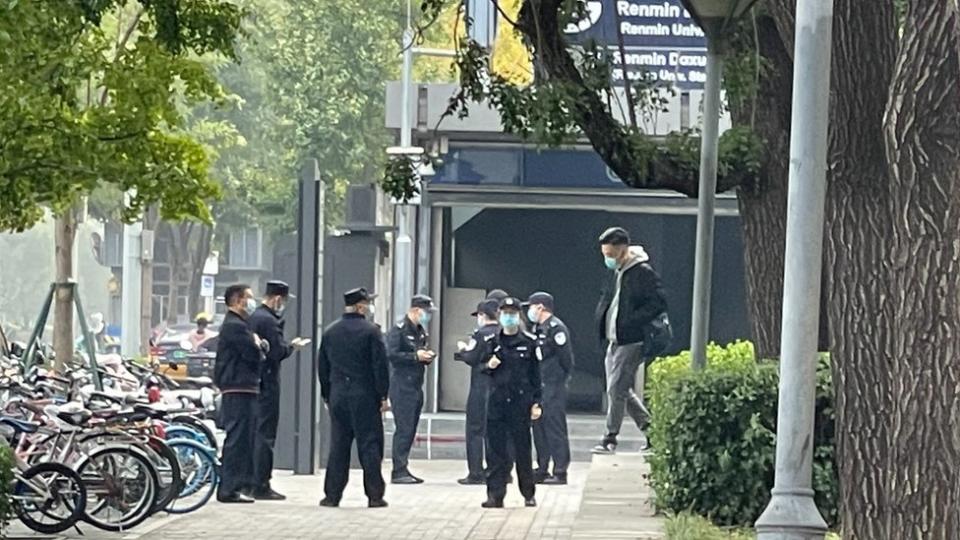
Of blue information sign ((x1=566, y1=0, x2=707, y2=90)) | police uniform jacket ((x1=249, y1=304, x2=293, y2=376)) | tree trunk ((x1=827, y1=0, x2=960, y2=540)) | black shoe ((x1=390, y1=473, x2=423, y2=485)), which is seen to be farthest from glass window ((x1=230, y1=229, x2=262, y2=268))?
tree trunk ((x1=827, y1=0, x2=960, y2=540))

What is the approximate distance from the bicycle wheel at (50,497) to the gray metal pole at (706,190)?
4644 mm

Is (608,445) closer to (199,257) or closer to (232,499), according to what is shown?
(232,499)

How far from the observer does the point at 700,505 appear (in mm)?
12039

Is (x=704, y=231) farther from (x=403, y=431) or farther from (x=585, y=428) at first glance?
(x=585, y=428)

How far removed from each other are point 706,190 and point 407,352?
879cm

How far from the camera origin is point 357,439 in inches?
698

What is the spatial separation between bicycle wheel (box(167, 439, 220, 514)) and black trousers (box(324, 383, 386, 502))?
105cm

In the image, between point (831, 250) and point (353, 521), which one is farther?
point (353, 521)

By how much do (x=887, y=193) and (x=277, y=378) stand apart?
9.67m

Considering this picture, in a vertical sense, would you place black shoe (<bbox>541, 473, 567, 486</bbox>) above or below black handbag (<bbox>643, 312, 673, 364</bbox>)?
below

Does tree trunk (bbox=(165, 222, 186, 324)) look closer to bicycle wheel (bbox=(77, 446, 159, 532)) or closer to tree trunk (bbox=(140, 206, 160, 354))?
tree trunk (bbox=(140, 206, 160, 354))

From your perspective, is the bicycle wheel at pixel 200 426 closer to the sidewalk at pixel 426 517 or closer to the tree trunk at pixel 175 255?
the sidewalk at pixel 426 517

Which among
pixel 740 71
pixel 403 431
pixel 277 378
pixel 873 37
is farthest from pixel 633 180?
pixel 403 431

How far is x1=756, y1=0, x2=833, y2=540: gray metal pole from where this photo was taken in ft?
24.7
